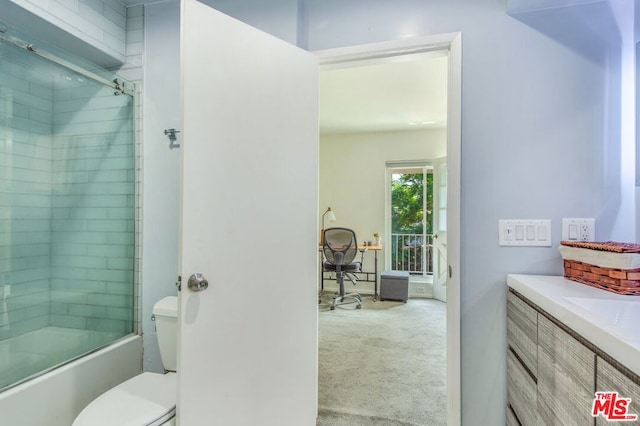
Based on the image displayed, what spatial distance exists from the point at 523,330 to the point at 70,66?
8.63 ft

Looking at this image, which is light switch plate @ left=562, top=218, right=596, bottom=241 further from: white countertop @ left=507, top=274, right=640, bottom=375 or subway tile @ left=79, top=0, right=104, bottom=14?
subway tile @ left=79, top=0, right=104, bottom=14

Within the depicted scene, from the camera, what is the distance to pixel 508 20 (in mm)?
1527

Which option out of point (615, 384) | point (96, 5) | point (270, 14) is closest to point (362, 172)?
point (270, 14)

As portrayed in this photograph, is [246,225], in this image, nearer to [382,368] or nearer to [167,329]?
[167,329]

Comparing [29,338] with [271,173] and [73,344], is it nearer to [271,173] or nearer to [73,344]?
[73,344]

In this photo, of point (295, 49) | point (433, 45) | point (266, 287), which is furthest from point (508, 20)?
point (266, 287)

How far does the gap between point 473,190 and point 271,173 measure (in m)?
0.97

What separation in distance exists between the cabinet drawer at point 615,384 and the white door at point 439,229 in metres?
3.99

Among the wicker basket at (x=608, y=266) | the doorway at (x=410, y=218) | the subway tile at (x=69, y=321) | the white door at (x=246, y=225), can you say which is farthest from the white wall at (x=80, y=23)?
the doorway at (x=410, y=218)

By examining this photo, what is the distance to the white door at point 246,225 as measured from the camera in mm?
1295

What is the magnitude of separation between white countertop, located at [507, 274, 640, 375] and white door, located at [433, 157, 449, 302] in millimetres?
3316

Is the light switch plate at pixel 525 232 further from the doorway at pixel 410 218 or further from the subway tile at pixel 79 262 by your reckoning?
the doorway at pixel 410 218

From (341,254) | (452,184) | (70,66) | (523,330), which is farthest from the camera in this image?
(341,254)

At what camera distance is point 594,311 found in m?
0.91
